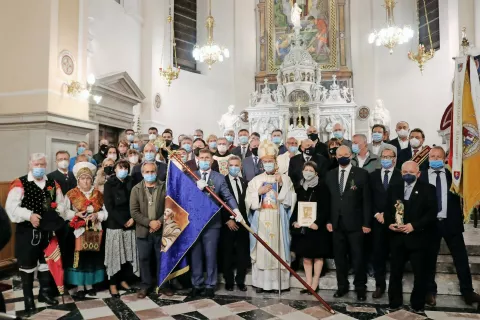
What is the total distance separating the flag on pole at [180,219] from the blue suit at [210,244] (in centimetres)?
11

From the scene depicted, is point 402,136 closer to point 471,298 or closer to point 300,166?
point 300,166

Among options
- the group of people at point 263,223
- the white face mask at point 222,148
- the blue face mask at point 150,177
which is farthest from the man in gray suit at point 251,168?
the blue face mask at point 150,177

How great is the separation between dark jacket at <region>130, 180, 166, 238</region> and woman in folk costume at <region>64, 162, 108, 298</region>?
1.29 feet

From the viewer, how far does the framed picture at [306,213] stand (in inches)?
183

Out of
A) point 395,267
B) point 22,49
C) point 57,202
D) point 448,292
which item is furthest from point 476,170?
point 22,49

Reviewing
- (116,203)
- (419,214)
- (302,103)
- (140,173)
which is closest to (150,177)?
(116,203)

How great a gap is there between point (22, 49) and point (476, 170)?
334 inches

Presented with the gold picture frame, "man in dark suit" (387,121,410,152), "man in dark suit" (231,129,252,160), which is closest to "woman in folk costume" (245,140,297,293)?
"man in dark suit" (231,129,252,160)

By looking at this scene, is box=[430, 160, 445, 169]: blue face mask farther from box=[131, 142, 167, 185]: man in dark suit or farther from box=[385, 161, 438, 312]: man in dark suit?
box=[131, 142, 167, 185]: man in dark suit

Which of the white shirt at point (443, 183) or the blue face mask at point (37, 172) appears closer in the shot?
the blue face mask at point (37, 172)

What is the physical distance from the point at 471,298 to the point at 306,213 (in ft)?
6.29

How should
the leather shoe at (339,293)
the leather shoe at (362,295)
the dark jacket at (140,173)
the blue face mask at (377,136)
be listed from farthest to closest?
the blue face mask at (377,136) < the dark jacket at (140,173) < the leather shoe at (339,293) < the leather shoe at (362,295)

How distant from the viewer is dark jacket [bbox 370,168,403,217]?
453 centimetres

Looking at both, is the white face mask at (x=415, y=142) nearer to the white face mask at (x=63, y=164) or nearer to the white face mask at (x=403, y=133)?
the white face mask at (x=403, y=133)
